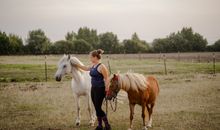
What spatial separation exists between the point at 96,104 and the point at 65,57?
1.76 m

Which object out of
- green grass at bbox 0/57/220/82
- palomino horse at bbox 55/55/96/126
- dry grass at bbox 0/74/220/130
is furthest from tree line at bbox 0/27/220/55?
palomino horse at bbox 55/55/96/126

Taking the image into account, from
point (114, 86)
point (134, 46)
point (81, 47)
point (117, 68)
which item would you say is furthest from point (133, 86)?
point (81, 47)

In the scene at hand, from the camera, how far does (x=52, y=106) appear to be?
11148 millimetres

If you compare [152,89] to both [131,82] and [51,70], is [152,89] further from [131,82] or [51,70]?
[51,70]

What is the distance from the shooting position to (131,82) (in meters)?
7.09

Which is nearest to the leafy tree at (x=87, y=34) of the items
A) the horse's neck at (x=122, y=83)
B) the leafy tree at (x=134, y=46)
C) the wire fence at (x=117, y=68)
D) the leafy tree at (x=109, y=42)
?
the leafy tree at (x=109, y=42)

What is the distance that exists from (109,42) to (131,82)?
75494 mm

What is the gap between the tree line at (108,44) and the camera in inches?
2825

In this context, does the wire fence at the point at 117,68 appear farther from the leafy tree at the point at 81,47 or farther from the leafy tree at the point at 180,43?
the leafy tree at the point at 81,47

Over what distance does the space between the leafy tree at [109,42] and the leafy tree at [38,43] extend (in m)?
14.4

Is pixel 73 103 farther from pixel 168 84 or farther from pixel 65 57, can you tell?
pixel 168 84

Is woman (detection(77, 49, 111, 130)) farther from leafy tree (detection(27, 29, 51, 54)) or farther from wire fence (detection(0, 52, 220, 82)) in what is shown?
leafy tree (detection(27, 29, 51, 54))

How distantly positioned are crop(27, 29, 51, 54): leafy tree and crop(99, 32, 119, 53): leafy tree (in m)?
14.4

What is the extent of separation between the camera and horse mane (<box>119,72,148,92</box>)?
699 cm
